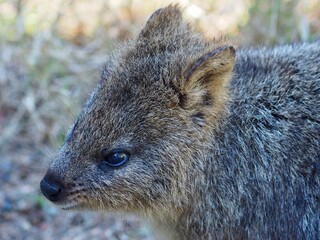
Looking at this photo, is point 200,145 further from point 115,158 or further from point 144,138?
point 115,158

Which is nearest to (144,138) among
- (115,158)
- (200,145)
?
(115,158)

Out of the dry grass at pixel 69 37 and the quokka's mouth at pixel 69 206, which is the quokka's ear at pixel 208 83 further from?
the dry grass at pixel 69 37

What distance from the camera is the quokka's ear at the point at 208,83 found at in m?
4.27

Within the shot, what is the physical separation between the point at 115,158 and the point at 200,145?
1.77ft

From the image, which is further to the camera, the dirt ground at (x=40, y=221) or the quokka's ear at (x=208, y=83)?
the dirt ground at (x=40, y=221)

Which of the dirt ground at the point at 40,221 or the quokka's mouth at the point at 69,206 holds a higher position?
the dirt ground at the point at 40,221

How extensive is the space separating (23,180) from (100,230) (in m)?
1.01

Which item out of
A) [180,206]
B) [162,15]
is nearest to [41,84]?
[162,15]

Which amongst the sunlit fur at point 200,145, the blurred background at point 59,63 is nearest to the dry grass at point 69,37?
the blurred background at point 59,63

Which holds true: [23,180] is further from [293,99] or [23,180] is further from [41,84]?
[293,99]

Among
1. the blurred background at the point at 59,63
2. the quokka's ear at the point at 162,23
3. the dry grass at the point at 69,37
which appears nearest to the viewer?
the quokka's ear at the point at 162,23

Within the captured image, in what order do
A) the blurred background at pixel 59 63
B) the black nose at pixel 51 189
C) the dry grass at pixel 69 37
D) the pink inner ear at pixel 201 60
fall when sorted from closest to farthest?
the pink inner ear at pixel 201 60
the black nose at pixel 51 189
the blurred background at pixel 59 63
the dry grass at pixel 69 37

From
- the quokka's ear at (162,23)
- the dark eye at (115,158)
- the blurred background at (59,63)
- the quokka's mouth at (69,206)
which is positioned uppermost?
the blurred background at (59,63)

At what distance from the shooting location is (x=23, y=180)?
22.5 ft
